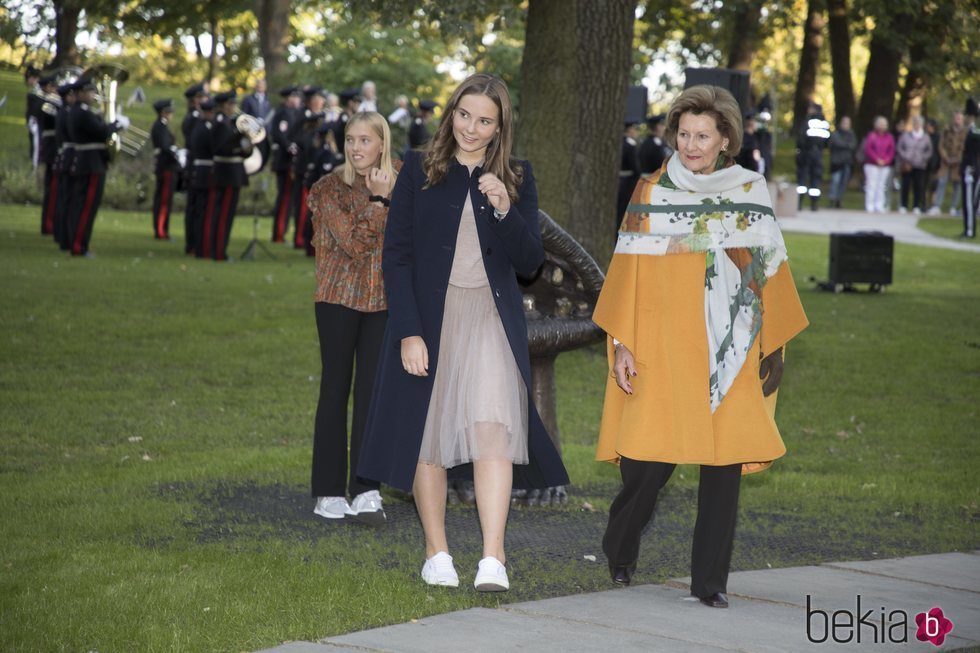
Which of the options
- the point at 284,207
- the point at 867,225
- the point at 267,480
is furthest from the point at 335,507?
the point at 867,225

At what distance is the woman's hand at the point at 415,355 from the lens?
5145mm

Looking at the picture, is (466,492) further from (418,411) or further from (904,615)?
(904,615)

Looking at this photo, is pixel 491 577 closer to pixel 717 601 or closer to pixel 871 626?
pixel 717 601

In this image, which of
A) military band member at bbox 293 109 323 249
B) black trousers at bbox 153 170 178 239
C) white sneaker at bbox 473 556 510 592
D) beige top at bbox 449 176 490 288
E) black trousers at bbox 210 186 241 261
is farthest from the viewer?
black trousers at bbox 153 170 178 239

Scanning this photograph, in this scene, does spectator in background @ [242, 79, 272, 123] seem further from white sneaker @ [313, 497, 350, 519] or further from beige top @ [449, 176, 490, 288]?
beige top @ [449, 176, 490, 288]

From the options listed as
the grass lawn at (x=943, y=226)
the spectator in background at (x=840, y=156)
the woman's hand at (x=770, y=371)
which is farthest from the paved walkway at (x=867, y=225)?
the woman's hand at (x=770, y=371)

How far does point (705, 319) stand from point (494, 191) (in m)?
0.89

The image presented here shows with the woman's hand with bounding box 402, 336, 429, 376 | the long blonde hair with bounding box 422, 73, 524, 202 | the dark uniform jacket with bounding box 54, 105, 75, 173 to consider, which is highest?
the dark uniform jacket with bounding box 54, 105, 75, 173

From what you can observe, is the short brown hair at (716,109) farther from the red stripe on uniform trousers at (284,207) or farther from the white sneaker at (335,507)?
the red stripe on uniform trousers at (284,207)

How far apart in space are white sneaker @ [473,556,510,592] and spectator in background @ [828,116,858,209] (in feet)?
92.2

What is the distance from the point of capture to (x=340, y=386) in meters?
6.71

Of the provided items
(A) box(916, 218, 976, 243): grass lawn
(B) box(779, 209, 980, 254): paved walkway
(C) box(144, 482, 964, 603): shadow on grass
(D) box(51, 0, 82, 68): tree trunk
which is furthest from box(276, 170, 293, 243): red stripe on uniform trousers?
(D) box(51, 0, 82, 68): tree trunk

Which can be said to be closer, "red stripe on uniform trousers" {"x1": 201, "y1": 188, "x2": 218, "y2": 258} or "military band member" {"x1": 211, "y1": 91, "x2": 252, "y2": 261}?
"military band member" {"x1": 211, "y1": 91, "x2": 252, "y2": 261}

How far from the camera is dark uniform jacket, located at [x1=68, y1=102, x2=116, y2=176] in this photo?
18.7 meters
